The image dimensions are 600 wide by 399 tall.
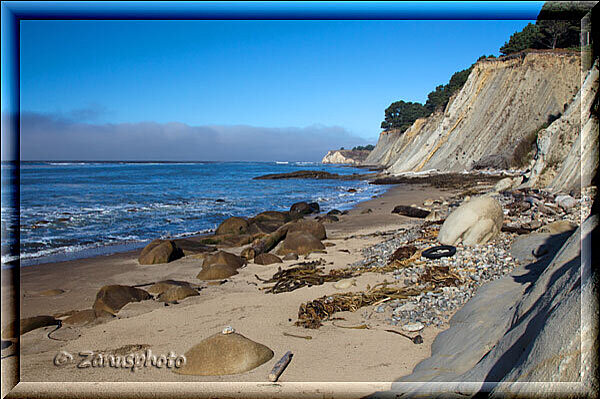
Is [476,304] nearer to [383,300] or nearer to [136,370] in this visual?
[383,300]

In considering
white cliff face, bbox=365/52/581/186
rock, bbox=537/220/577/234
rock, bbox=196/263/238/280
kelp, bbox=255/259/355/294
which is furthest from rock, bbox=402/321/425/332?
white cliff face, bbox=365/52/581/186

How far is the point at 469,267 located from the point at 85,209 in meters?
17.0

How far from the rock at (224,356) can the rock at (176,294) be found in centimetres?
347

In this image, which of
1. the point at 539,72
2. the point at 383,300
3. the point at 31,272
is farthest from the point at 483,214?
the point at 539,72

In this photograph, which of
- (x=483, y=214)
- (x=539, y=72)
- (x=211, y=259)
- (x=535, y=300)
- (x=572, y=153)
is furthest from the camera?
(x=539, y=72)

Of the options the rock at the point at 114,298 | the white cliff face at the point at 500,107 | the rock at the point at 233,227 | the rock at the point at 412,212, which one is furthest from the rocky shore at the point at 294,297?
the white cliff face at the point at 500,107

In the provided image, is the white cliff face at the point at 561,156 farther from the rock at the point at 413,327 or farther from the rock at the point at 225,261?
the rock at the point at 225,261

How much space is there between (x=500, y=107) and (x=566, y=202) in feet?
90.7

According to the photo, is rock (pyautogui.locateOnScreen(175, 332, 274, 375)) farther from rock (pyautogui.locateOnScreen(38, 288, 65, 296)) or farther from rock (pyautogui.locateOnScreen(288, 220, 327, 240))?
rock (pyautogui.locateOnScreen(288, 220, 327, 240))

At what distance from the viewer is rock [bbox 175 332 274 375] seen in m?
2.62

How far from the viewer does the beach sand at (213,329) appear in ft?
8.02

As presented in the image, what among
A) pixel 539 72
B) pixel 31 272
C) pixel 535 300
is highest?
pixel 539 72

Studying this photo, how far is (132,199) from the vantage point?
72.0 ft

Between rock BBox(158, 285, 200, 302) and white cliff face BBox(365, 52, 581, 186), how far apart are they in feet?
91.1
